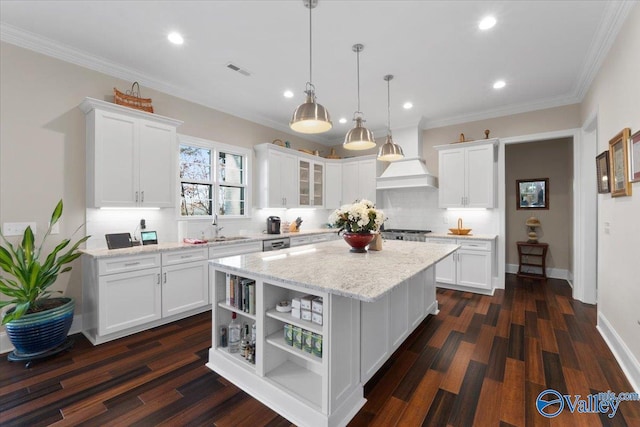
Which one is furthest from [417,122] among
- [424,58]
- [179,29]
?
[179,29]

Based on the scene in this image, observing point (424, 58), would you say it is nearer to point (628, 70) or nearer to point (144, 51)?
point (628, 70)

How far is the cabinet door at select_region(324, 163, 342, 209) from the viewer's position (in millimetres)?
5898

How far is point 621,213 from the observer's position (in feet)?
7.83

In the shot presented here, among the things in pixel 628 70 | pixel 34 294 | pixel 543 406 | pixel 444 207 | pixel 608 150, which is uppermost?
pixel 628 70

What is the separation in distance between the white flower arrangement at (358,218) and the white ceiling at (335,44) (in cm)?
164

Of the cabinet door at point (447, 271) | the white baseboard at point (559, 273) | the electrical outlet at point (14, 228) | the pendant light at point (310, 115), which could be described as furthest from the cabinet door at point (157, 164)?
the white baseboard at point (559, 273)

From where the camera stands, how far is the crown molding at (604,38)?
87.0 inches

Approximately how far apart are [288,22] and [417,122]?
10.8ft

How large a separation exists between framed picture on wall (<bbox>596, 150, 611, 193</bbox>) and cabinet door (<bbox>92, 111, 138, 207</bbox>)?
4899 mm

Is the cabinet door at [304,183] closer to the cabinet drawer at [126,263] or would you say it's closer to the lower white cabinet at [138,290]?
the lower white cabinet at [138,290]

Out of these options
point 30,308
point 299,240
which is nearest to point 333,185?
point 299,240

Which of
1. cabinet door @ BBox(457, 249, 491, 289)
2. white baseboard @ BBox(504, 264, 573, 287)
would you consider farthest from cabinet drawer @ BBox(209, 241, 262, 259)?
white baseboard @ BBox(504, 264, 573, 287)

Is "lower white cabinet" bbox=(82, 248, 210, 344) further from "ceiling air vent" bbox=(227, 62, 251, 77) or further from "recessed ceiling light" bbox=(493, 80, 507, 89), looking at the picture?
"recessed ceiling light" bbox=(493, 80, 507, 89)

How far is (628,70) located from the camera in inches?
87.3
